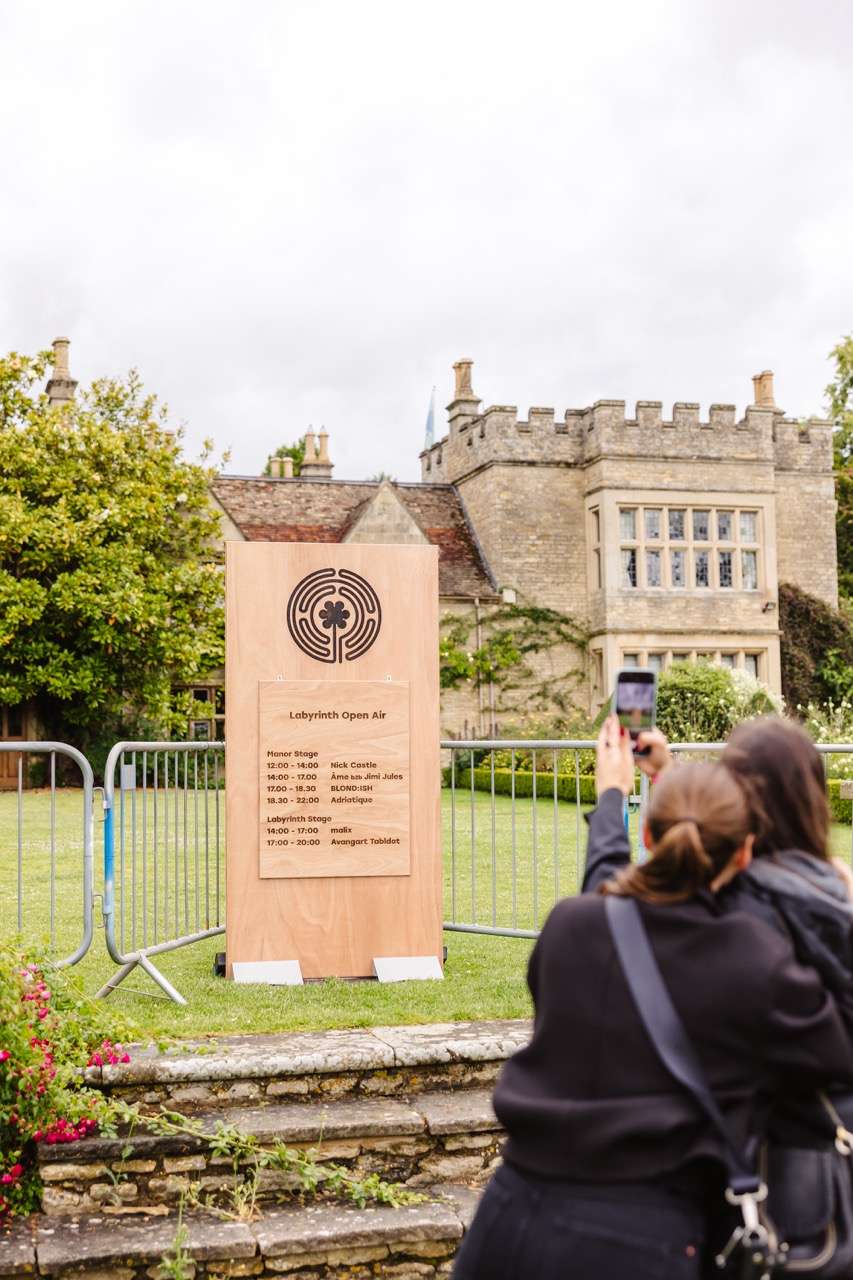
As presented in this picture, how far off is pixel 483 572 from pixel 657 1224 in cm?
2760

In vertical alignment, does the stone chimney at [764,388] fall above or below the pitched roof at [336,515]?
above

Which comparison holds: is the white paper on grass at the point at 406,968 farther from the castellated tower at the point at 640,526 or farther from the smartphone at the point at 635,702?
the castellated tower at the point at 640,526

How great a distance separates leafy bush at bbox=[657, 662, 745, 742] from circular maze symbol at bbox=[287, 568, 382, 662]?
1635cm

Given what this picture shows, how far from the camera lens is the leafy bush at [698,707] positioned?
23016 mm

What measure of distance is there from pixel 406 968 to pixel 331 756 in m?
1.18

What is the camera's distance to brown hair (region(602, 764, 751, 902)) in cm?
221

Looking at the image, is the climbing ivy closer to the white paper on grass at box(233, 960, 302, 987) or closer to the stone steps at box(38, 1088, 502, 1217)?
the white paper on grass at box(233, 960, 302, 987)

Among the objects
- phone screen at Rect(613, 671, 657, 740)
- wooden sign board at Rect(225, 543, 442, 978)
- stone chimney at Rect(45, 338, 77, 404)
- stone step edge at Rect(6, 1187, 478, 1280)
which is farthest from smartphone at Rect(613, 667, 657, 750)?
stone chimney at Rect(45, 338, 77, 404)

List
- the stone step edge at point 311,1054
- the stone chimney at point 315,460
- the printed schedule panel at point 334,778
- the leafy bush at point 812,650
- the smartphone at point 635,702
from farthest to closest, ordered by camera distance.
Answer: the stone chimney at point 315,460 → the leafy bush at point 812,650 → the printed schedule panel at point 334,778 → the stone step edge at point 311,1054 → the smartphone at point 635,702

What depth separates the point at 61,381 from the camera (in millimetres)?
29875

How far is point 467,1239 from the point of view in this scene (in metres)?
2.33

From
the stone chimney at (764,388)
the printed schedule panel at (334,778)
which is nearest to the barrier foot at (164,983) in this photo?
the printed schedule panel at (334,778)

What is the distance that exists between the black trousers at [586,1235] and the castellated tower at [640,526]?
2639 centimetres

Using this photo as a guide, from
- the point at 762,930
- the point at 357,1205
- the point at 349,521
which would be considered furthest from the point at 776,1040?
the point at 349,521
